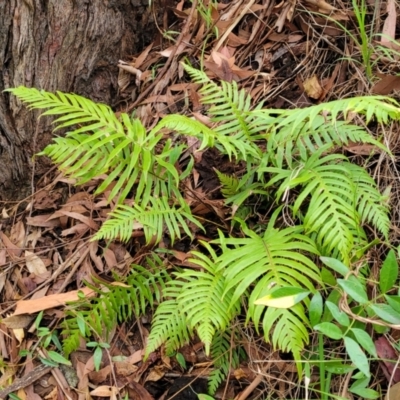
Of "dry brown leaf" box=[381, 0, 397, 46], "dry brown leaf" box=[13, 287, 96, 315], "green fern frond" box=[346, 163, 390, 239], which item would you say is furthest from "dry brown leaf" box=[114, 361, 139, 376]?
"dry brown leaf" box=[381, 0, 397, 46]

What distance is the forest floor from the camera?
207 cm

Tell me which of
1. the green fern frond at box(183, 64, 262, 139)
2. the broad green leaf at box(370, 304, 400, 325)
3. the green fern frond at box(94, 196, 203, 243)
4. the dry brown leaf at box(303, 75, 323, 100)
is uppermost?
the dry brown leaf at box(303, 75, 323, 100)

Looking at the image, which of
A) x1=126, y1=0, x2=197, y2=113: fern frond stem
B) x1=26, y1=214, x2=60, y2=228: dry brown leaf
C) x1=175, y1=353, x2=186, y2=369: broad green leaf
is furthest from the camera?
x1=126, y1=0, x2=197, y2=113: fern frond stem

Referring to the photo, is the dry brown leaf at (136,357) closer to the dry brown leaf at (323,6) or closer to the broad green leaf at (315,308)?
the broad green leaf at (315,308)

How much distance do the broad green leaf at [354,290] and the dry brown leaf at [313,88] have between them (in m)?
1.06

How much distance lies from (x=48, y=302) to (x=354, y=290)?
4.43 ft

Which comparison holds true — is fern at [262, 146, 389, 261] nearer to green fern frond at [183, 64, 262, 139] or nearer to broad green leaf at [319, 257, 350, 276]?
broad green leaf at [319, 257, 350, 276]

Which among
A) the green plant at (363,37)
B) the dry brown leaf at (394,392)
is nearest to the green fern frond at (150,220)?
the dry brown leaf at (394,392)

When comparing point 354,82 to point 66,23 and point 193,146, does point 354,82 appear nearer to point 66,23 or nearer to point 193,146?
point 193,146

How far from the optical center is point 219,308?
5.91ft

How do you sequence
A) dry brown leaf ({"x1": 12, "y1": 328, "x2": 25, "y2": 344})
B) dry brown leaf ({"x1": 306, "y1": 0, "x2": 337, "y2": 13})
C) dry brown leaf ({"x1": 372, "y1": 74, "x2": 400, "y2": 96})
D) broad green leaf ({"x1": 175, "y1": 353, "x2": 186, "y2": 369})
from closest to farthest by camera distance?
broad green leaf ({"x1": 175, "y1": 353, "x2": 186, "y2": 369}), dry brown leaf ({"x1": 372, "y1": 74, "x2": 400, "y2": 96}), dry brown leaf ({"x1": 12, "y1": 328, "x2": 25, "y2": 344}), dry brown leaf ({"x1": 306, "y1": 0, "x2": 337, "y2": 13})

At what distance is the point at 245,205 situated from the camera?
2148mm

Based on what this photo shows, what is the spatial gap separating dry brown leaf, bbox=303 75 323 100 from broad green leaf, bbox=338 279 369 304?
1056mm

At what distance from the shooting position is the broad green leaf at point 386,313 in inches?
58.0
